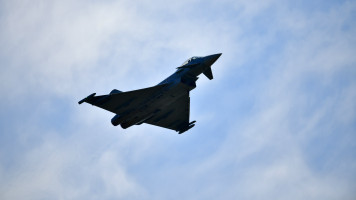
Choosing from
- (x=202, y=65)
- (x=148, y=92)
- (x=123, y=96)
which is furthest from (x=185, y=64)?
(x=123, y=96)

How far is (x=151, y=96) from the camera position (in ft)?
144

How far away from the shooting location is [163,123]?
52.8m

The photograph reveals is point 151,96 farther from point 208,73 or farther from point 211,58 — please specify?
point 211,58

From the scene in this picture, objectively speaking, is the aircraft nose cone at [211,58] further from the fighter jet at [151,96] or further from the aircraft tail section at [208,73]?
the aircraft tail section at [208,73]

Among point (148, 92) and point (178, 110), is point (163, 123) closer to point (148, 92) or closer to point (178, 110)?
point (178, 110)

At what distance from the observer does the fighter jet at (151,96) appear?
43.0 meters

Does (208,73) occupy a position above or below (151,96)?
above

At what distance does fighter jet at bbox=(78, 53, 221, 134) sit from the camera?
4303 cm

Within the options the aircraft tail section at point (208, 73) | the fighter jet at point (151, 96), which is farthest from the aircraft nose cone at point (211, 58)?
the aircraft tail section at point (208, 73)

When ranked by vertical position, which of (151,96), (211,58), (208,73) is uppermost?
(211,58)

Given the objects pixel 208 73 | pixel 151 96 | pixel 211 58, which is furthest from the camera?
pixel 208 73

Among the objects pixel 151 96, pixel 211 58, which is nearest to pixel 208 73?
pixel 211 58

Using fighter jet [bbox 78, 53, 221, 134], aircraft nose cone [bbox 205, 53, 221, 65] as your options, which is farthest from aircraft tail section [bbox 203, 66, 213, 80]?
aircraft nose cone [bbox 205, 53, 221, 65]

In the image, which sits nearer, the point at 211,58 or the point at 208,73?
the point at 211,58
